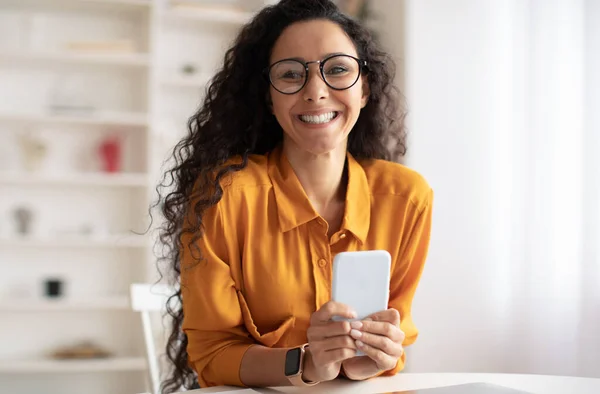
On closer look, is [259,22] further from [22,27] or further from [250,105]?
[22,27]

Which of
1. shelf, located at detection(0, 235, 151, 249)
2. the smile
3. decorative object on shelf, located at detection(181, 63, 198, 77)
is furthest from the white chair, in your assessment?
decorative object on shelf, located at detection(181, 63, 198, 77)

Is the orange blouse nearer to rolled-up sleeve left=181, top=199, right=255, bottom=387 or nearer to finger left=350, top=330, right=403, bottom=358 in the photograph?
rolled-up sleeve left=181, top=199, right=255, bottom=387

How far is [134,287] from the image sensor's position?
6.52 ft

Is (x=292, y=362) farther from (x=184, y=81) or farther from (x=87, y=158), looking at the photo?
(x=87, y=158)

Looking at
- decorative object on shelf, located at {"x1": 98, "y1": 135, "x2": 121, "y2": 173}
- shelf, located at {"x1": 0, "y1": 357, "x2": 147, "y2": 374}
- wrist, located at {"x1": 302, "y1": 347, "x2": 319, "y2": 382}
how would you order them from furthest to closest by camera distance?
decorative object on shelf, located at {"x1": 98, "y1": 135, "x2": 121, "y2": 173} → shelf, located at {"x1": 0, "y1": 357, "x2": 147, "y2": 374} → wrist, located at {"x1": 302, "y1": 347, "x2": 319, "y2": 382}

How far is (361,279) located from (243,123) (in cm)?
57

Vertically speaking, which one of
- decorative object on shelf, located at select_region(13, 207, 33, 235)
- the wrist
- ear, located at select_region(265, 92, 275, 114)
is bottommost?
decorative object on shelf, located at select_region(13, 207, 33, 235)

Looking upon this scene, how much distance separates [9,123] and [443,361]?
276 centimetres

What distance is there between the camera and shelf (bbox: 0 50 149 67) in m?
4.07

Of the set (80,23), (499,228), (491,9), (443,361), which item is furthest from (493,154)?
(80,23)

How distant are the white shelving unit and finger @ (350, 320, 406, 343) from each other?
3.13 m

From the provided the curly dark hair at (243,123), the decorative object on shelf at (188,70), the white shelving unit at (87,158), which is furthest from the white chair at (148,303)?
the decorative object on shelf at (188,70)

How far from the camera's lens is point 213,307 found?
1.37 m

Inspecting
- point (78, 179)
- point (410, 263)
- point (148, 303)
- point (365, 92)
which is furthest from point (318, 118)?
point (78, 179)
